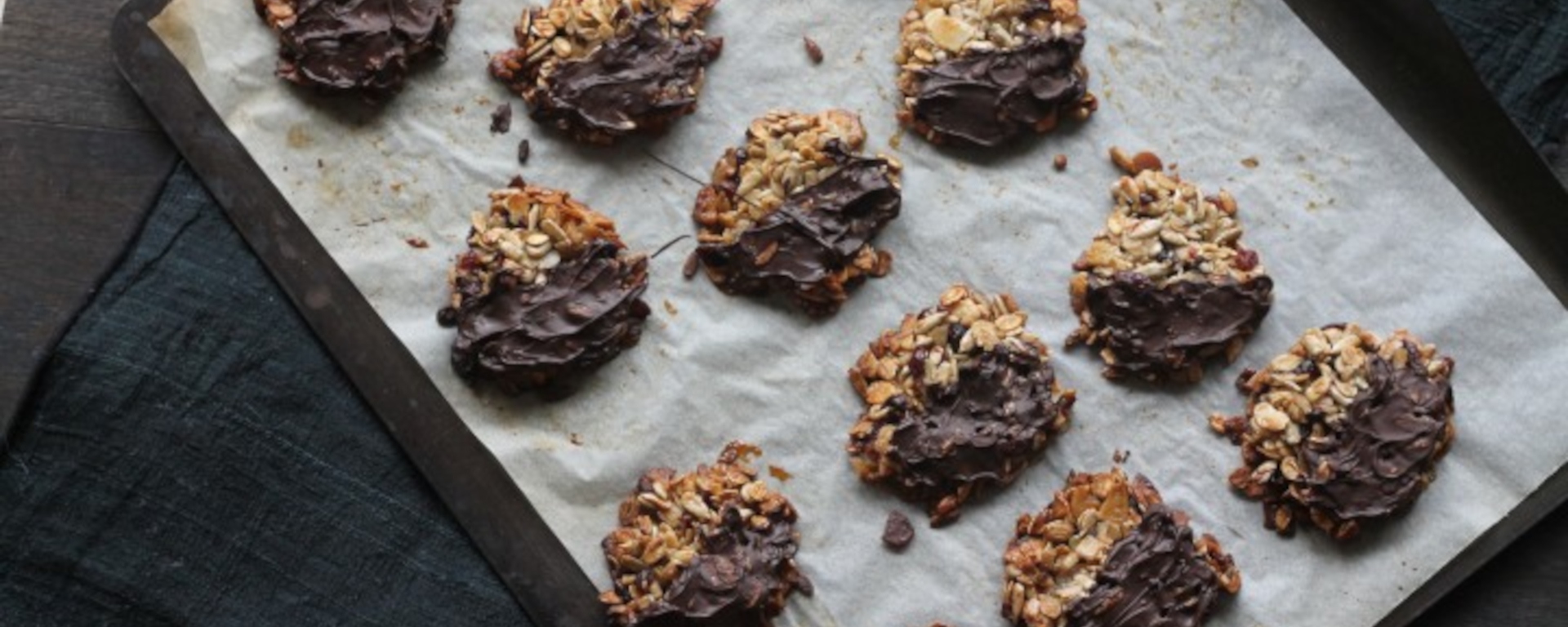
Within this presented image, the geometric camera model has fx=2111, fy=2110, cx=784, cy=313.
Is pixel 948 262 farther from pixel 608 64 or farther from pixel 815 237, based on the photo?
pixel 608 64

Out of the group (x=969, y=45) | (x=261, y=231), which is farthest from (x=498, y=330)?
(x=969, y=45)

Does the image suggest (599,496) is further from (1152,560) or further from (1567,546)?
(1567,546)

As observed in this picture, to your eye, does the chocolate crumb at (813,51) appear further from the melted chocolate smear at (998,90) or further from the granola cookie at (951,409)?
the granola cookie at (951,409)

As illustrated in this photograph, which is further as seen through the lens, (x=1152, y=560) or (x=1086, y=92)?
(x=1086, y=92)

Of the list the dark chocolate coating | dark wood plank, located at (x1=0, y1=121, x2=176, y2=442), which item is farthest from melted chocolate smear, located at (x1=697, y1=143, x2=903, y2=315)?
dark wood plank, located at (x1=0, y1=121, x2=176, y2=442)

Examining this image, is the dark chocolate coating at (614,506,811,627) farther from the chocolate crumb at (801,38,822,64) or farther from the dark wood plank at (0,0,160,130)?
the dark wood plank at (0,0,160,130)
